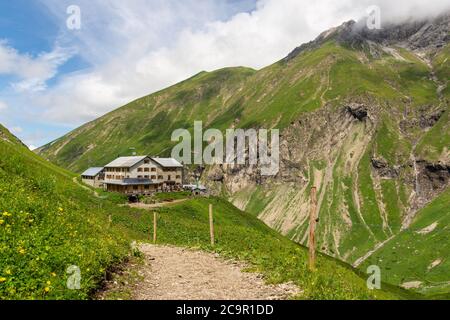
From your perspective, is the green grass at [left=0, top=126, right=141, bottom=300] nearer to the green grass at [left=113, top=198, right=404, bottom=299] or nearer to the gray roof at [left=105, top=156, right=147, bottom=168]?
the green grass at [left=113, top=198, right=404, bottom=299]

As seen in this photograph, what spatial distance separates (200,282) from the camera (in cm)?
1914

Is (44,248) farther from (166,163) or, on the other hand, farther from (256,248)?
(166,163)

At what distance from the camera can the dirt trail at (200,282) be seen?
1634 cm

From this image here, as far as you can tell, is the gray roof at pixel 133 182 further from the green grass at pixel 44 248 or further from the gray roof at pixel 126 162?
the green grass at pixel 44 248

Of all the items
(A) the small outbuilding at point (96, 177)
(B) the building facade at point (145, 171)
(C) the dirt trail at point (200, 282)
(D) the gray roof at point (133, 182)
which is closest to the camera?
(C) the dirt trail at point (200, 282)

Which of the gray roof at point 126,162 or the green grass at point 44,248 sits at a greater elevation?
the gray roof at point 126,162

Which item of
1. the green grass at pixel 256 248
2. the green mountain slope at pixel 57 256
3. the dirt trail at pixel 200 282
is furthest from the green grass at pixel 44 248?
the green grass at pixel 256 248

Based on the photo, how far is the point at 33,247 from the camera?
1538 centimetres

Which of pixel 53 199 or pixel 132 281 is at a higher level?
pixel 53 199

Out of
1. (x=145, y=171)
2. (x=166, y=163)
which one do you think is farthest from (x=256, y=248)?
(x=166, y=163)

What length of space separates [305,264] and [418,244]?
175691mm

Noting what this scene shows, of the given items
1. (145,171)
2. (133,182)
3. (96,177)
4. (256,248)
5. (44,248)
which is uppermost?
(145,171)
